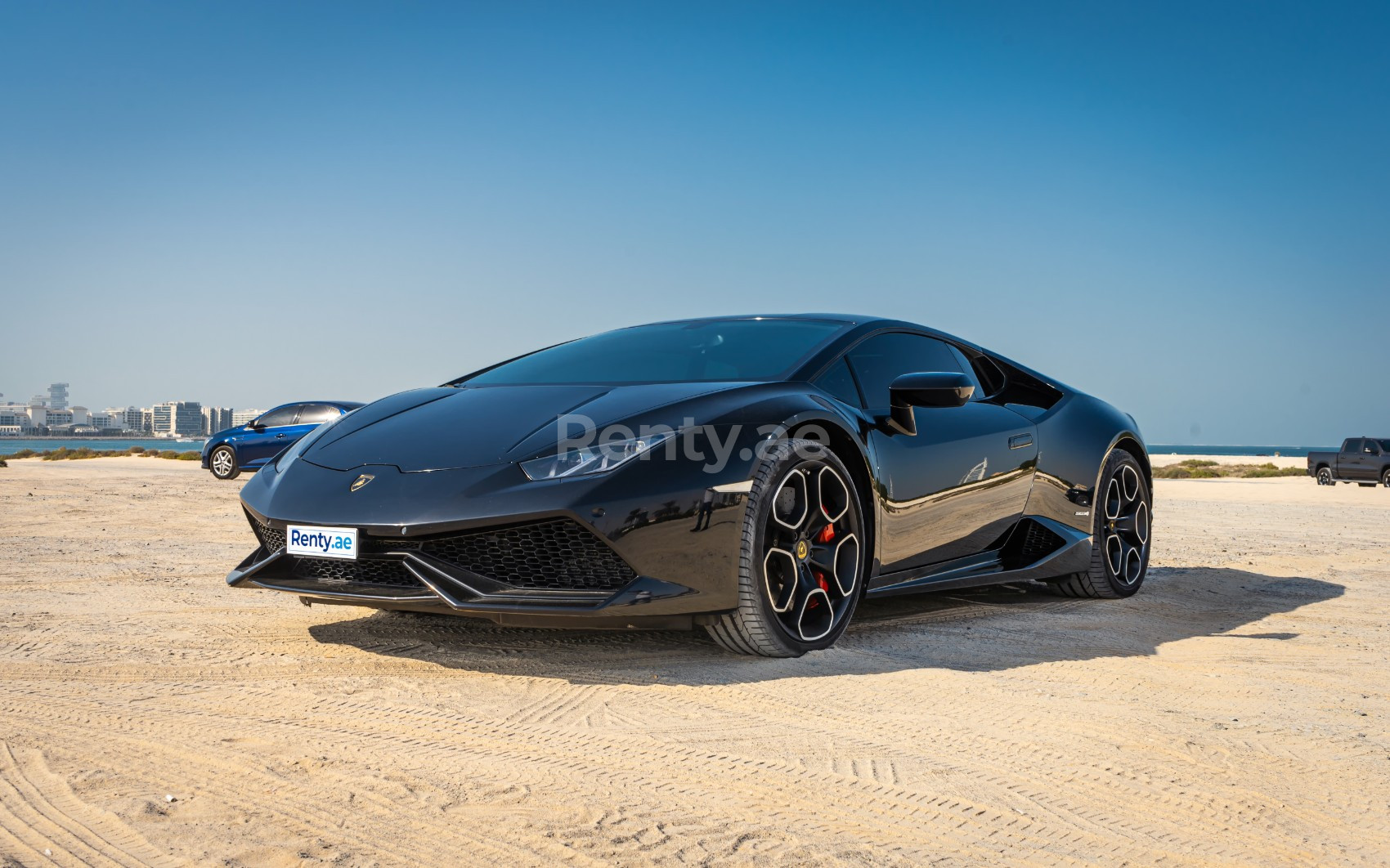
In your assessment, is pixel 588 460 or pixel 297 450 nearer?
pixel 588 460

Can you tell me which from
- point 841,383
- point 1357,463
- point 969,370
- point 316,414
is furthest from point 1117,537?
point 1357,463

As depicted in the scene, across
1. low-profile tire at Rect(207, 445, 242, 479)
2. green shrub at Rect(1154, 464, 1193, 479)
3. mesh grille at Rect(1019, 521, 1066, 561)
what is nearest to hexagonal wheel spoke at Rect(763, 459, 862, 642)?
mesh grille at Rect(1019, 521, 1066, 561)

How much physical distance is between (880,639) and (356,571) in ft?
6.53

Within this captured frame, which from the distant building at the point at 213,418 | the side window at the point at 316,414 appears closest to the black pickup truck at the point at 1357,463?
the side window at the point at 316,414

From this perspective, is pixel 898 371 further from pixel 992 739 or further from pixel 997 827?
pixel 997 827

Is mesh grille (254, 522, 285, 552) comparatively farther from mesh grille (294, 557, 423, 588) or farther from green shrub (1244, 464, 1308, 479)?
green shrub (1244, 464, 1308, 479)

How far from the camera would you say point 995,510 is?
4863mm

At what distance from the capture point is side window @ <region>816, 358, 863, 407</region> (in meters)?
4.22

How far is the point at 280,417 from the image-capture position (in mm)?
18812

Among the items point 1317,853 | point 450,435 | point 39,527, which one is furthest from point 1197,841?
point 39,527

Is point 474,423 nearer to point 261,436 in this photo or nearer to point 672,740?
point 672,740

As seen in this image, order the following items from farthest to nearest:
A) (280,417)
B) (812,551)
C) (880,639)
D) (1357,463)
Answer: (1357,463)
(280,417)
(880,639)
(812,551)

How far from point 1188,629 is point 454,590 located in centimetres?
328

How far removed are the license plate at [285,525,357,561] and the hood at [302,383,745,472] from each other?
26 cm
